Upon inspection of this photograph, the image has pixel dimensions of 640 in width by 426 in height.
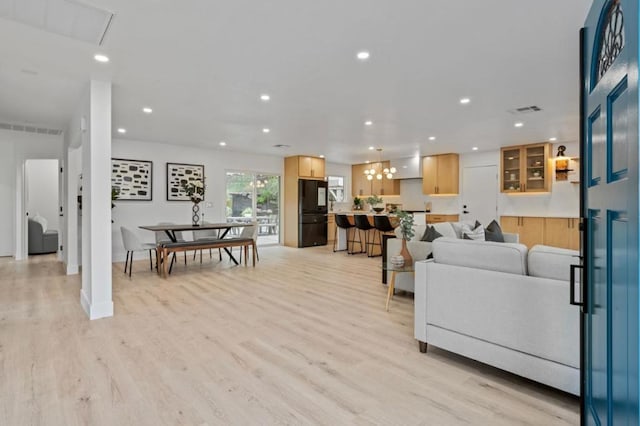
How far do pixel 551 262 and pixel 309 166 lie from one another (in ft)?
24.5

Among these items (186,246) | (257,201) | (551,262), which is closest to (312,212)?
(257,201)

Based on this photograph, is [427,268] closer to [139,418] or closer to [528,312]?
[528,312]

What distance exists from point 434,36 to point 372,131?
11.4 ft

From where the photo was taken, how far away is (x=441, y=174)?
874 cm

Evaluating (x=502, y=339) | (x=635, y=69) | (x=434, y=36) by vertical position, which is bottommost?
(x=502, y=339)

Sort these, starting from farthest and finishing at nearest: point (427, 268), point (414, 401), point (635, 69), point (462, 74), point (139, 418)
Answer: point (462, 74) → point (427, 268) → point (414, 401) → point (139, 418) → point (635, 69)

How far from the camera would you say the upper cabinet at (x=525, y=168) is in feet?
24.0

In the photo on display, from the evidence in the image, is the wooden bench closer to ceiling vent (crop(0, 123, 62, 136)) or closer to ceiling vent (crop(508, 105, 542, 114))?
ceiling vent (crop(0, 123, 62, 136))

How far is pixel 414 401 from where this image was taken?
1968 mm

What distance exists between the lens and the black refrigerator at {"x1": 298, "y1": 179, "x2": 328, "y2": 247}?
8898mm

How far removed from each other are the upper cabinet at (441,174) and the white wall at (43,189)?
30.9 ft

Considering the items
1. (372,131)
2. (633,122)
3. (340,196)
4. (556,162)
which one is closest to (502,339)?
(633,122)

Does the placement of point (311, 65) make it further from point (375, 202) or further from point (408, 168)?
point (408, 168)

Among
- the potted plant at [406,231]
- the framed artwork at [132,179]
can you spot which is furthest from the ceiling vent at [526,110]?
the framed artwork at [132,179]
